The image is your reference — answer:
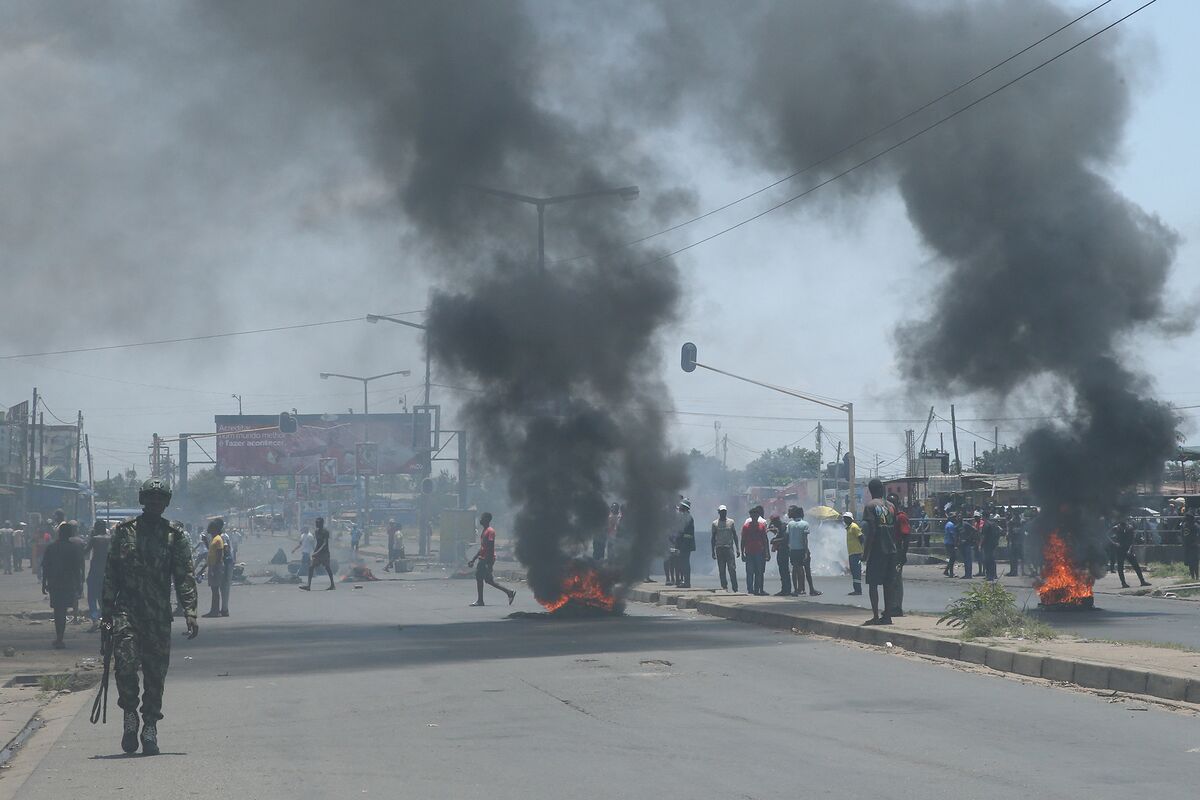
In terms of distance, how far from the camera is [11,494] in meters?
44.5

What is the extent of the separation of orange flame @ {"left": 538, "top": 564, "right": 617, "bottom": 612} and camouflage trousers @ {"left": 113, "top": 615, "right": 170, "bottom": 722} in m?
10.5

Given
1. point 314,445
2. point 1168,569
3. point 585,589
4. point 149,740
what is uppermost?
point 314,445

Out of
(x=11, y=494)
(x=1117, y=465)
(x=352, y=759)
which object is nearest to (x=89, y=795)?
(x=352, y=759)

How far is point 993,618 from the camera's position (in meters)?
12.5

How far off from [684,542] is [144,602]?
1509 centimetres

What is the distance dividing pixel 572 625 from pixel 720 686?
20.5 feet

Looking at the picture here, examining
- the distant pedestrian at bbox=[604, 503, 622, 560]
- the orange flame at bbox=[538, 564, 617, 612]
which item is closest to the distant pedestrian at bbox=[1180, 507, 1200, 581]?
the distant pedestrian at bbox=[604, 503, 622, 560]

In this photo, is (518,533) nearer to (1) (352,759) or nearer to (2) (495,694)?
(2) (495,694)

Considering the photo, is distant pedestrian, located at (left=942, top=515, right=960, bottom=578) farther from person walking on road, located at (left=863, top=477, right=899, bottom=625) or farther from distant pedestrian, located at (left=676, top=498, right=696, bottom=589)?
person walking on road, located at (left=863, top=477, right=899, bottom=625)

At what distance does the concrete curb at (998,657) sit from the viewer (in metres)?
9.11

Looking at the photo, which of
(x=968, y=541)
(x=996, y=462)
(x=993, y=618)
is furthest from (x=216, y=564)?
(x=996, y=462)

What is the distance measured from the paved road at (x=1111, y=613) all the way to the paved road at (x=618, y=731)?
3.43m

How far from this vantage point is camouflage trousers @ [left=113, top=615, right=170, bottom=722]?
23.4 feet

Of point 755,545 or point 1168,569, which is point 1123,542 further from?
point 755,545
